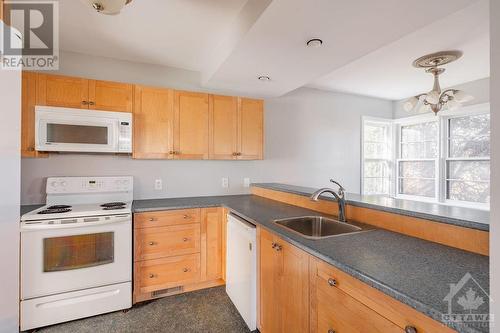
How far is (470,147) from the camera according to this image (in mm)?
3541

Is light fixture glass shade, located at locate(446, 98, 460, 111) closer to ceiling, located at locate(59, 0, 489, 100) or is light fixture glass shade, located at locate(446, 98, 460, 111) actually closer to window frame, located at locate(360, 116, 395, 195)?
ceiling, located at locate(59, 0, 489, 100)

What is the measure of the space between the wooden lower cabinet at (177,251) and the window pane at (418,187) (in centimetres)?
371

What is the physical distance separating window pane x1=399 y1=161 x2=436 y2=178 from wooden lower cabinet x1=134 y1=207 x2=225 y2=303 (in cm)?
374

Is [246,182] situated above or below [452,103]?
below

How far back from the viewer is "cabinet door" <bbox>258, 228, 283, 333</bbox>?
1.54 m

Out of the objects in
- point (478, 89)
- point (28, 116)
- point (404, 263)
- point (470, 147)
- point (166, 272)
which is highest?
point (478, 89)

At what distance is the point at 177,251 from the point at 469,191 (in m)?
4.20

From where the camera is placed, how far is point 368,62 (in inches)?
111

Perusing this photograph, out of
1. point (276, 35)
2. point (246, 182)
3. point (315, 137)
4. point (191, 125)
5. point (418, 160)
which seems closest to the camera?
point (276, 35)

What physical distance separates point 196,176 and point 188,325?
5.32 ft

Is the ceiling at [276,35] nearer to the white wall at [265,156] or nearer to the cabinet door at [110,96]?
the white wall at [265,156]

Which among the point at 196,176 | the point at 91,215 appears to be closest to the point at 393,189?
the point at 196,176

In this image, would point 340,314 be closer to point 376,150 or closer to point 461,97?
point 461,97

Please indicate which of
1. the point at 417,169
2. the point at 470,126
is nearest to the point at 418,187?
the point at 417,169
